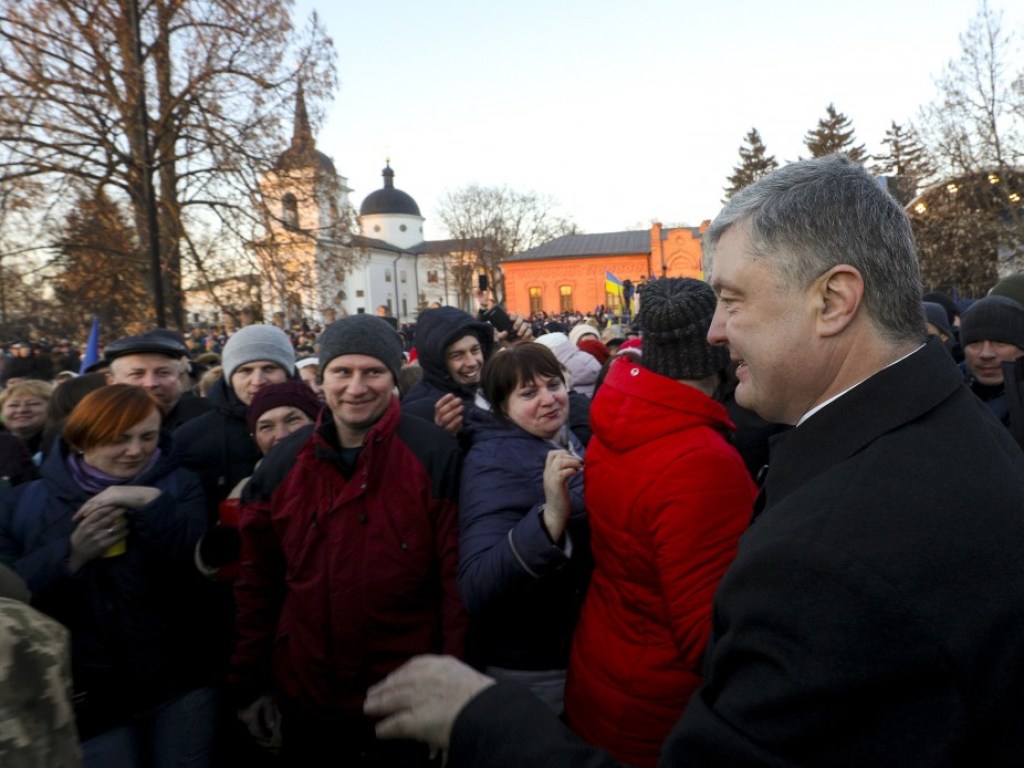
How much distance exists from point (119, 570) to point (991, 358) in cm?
492

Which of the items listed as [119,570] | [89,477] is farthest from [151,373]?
[119,570]

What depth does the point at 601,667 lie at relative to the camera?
6.97 feet

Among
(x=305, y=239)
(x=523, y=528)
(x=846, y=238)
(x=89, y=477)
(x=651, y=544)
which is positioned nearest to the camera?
(x=846, y=238)

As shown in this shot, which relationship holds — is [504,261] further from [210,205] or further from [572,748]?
[572,748]

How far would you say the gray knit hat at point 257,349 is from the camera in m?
4.12

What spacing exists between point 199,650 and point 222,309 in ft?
39.9

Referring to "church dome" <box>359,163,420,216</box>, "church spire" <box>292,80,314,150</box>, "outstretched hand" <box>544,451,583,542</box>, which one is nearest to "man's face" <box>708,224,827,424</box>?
"outstretched hand" <box>544,451,583,542</box>

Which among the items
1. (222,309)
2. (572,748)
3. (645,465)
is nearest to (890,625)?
(572,748)

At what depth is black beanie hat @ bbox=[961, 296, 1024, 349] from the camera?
4312 millimetres

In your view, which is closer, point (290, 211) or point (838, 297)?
point (838, 297)

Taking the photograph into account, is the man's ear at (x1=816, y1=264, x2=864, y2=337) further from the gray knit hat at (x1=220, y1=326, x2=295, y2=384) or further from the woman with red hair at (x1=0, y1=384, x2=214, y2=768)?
the gray knit hat at (x1=220, y1=326, x2=295, y2=384)

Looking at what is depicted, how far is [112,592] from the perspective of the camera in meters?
2.62

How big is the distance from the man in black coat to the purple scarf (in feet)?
6.34

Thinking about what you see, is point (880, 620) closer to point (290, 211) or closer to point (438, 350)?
point (438, 350)
